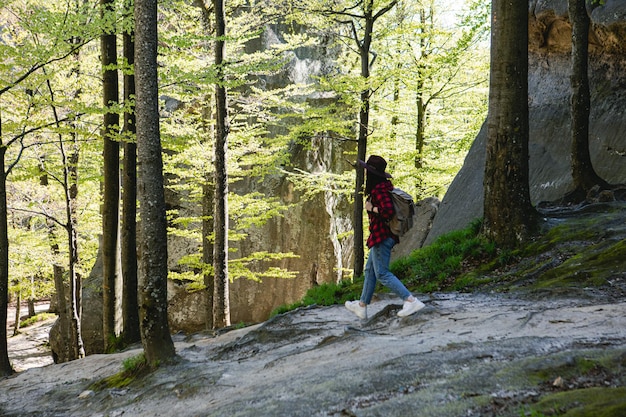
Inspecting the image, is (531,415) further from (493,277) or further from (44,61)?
(44,61)

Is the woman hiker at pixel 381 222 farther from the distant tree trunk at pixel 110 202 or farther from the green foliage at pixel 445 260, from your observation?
the distant tree trunk at pixel 110 202

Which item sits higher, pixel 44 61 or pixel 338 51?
pixel 338 51

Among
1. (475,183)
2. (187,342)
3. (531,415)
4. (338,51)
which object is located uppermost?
(338,51)

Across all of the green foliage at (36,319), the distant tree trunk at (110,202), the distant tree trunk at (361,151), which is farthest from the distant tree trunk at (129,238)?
the green foliage at (36,319)

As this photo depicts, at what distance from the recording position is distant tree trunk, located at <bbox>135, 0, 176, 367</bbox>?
5.83 meters

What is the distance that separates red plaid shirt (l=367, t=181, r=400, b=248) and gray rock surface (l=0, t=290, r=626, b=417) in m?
1.00

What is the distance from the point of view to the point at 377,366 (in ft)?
12.7

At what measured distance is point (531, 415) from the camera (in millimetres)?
2336

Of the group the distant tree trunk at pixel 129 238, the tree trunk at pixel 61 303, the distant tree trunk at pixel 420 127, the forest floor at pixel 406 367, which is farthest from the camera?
the distant tree trunk at pixel 420 127

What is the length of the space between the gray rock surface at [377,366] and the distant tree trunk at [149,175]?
0.89 meters

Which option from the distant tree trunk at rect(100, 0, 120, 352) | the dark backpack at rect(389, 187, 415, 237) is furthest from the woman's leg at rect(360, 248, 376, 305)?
the distant tree trunk at rect(100, 0, 120, 352)

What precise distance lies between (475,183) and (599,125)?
10.4 feet

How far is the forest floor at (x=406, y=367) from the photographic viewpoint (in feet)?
9.16

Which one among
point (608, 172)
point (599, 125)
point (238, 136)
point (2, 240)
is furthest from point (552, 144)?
point (2, 240)
